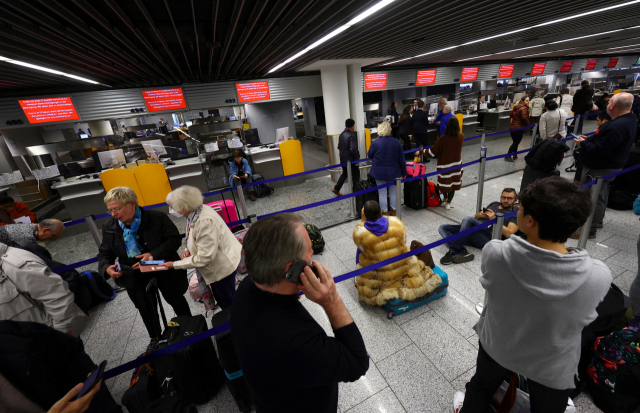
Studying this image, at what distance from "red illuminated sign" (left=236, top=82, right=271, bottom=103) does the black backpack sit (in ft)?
29.2

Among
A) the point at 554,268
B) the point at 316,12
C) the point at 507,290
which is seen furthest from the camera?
the point at 316,12

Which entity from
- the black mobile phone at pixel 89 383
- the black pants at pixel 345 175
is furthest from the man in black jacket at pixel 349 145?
the black mobile phone at pixel 89 383

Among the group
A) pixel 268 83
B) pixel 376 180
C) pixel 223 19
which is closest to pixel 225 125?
pixel 268 83

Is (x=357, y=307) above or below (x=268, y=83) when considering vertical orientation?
below

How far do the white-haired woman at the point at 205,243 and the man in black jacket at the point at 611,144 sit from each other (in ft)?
13.0

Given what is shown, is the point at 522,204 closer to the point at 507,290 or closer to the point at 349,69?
the point at 507,290

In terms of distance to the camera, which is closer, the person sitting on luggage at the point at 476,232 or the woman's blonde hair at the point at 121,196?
the woman's blonde hair at the point at 121,196

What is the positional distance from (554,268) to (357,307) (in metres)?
2.22

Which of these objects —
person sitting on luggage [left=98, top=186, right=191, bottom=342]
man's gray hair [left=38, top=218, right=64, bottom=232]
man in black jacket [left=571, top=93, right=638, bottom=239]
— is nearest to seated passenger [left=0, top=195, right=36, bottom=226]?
man's gray hair [left=38, top=218, right=64, bottom=232]

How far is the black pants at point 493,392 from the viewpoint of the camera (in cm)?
127

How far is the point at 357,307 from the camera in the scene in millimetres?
2988

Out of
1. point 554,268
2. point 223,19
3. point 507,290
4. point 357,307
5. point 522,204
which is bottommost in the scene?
point 357,307

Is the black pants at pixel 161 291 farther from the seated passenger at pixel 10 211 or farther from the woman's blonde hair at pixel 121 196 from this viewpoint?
the seated passenger at pixel 10 211

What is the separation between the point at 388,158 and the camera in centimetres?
445
